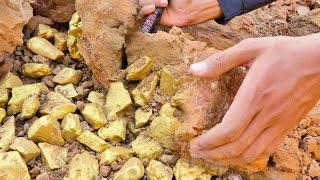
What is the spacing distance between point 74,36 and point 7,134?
419 millimetres

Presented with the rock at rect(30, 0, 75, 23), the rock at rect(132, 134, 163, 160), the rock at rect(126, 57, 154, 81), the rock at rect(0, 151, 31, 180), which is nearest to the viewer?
the rock at rect(0, 151, 31, 180)

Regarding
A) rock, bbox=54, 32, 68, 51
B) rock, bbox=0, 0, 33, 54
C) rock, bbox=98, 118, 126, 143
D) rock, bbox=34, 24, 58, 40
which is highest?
rock, bbox=0, 0, 33, 54

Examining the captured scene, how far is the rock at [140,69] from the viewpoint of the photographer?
4.31ft

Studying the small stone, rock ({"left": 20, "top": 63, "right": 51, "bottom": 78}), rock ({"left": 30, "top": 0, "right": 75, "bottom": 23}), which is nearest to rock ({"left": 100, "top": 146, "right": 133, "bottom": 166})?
the small stone

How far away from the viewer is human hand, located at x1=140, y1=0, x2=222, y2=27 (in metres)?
1.59

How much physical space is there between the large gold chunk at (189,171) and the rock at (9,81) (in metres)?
0.53

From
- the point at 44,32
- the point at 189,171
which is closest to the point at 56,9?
the point at 44,32

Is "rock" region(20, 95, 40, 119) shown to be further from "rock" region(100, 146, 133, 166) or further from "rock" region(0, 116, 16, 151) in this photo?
"rock" region(100, 146, 133, 166)

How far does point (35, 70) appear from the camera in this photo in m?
1.37

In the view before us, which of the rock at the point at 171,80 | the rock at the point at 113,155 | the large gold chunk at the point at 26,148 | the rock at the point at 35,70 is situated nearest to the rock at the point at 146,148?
the rock at the point at 113,155

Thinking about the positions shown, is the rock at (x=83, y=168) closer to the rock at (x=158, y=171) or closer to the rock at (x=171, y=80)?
the rock at (x=158, y=171)

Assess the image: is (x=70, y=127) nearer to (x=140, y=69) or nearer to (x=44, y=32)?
(x=140, y=69)

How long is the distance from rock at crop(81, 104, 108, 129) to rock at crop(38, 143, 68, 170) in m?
0.10

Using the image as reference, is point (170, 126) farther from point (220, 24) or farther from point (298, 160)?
point (220, 24)
